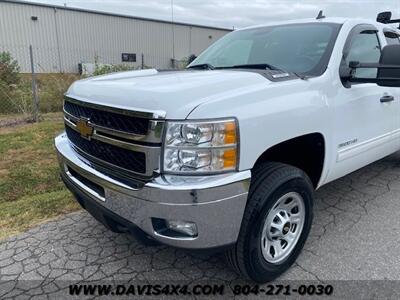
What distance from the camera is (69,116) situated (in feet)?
10.5

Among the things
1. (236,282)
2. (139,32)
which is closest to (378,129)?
(236,282)

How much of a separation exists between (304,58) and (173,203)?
1897mm

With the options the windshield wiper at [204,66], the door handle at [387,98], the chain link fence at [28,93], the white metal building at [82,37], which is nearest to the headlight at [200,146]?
the windshield wiper at [204,66]

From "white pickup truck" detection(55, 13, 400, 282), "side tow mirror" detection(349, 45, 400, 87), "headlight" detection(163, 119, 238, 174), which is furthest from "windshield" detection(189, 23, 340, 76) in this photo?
"headlight" detection(163, 119, 238, 174)

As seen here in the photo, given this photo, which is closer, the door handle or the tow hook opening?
the tow hook opening

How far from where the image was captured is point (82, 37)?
29250mm

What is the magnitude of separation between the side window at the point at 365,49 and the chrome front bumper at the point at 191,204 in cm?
186

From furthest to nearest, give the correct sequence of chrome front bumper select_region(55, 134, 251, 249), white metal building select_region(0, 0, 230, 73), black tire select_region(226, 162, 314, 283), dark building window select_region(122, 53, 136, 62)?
dark building window select_region(122, 53, 136, 62)
white metal building select_region(0, 0, 230, 73)
black tire select_region(226, 162, 314, 283)
chrome front bumper select_region(55, 134, 251, 249)

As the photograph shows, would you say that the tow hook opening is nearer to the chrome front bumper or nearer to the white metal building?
the chrome front bumper

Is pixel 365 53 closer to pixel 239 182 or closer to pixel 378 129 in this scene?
pixel 378 129

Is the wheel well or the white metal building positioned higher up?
the white metal building

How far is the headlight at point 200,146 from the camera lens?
219cm

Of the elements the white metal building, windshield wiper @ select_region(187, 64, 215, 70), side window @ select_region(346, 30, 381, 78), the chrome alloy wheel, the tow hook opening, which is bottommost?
the chrome alloy wheel

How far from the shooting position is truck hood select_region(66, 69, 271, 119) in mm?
2234
